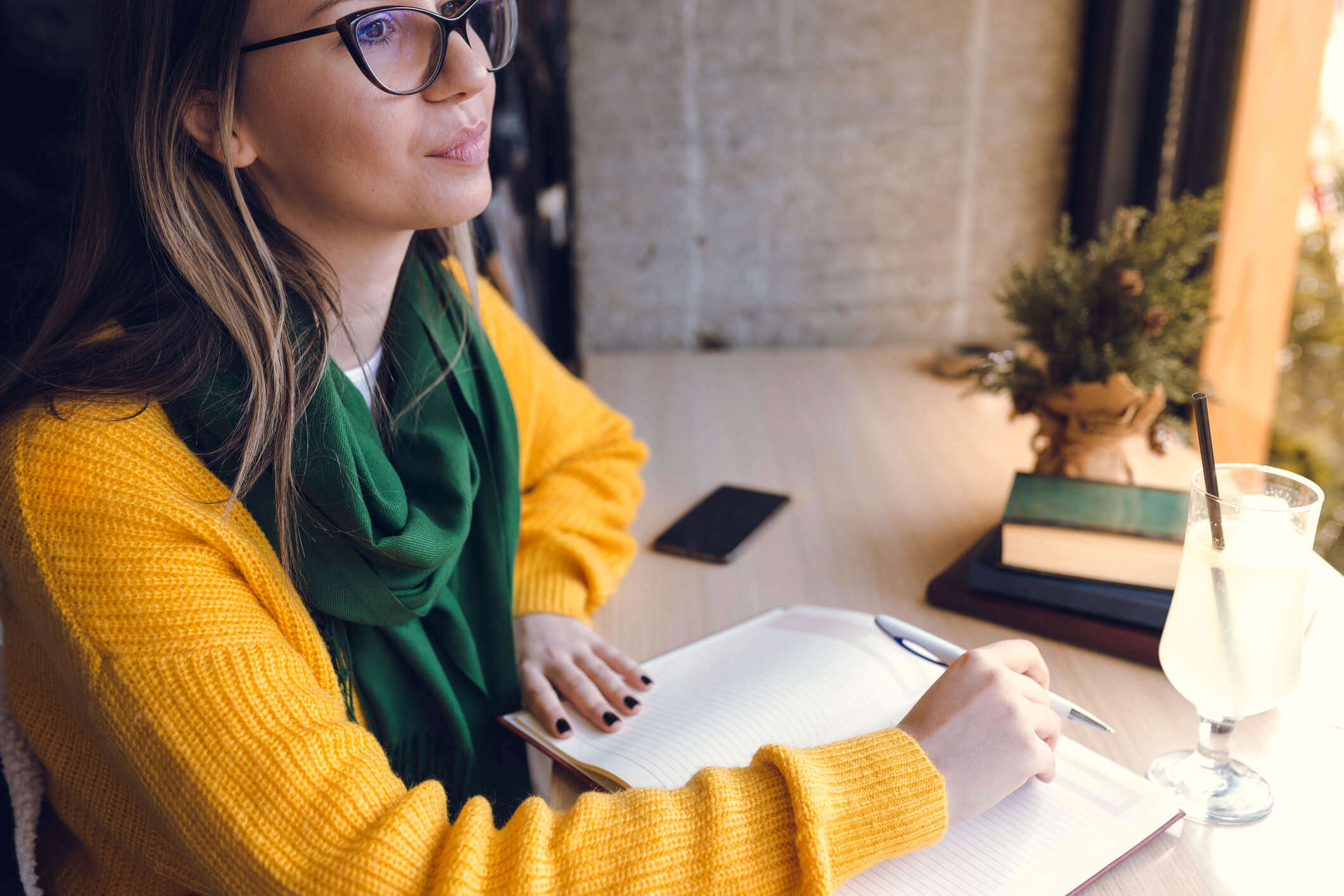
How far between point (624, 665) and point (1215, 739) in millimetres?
467

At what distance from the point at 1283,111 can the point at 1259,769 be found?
119cm

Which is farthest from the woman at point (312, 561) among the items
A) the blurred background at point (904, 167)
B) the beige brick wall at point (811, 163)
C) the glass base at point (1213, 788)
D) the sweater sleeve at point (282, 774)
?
the beige brick wall at point (811, 163)

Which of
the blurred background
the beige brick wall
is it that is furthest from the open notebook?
the beige brick wall

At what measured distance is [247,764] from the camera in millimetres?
588

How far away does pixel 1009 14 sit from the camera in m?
1.86

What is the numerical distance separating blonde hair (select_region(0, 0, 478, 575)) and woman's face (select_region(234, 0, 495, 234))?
3cm

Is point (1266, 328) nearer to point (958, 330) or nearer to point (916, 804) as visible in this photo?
point (958, 330)

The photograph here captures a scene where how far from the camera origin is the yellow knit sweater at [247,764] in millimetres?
583

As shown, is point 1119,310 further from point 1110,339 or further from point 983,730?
point 983,730

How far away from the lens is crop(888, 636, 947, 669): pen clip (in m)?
0.80

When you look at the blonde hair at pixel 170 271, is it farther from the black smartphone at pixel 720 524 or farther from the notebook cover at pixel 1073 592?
the notebook cover at pixel 1073 592

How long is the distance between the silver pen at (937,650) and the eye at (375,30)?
62 cm

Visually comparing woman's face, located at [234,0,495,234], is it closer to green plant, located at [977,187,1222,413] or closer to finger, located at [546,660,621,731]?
finger, located at [546,660,621,731]

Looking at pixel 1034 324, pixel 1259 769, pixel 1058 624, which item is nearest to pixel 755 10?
pixel 1034 324
